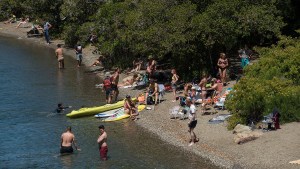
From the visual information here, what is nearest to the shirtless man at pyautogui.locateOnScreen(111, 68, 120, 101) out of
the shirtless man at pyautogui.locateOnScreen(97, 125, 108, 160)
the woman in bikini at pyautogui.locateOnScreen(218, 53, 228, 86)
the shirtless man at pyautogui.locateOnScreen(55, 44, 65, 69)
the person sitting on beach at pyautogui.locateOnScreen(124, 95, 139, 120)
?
the person sitting on beach at pyautogui.locateOnScreen(124, 95, 139, 120)

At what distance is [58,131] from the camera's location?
28.7 metres

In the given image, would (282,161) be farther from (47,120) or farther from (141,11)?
(141,11)

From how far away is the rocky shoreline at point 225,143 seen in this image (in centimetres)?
2220

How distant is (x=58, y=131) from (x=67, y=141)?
404 cm

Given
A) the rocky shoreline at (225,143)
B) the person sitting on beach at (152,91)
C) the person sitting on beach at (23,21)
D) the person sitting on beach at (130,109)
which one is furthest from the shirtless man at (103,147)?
the person sitting on beach at (23,21)

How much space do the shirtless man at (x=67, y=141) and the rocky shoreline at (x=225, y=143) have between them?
14.2 ft

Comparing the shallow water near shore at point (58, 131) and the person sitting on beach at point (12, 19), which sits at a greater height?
the person sitting on beach at point (12, 19)

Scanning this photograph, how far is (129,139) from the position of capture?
1065 inches

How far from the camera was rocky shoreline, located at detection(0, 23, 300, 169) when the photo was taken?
72.8 ft

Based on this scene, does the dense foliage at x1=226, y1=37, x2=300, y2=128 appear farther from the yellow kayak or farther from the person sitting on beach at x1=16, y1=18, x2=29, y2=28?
the person sitting on beach at x1=16, y1=18, x2=29, y2=28

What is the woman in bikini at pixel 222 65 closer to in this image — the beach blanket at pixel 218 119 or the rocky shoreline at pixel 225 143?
the rocky shoreline at pixel 225 143

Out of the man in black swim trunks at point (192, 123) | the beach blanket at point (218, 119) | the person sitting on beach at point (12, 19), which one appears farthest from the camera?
the person sitting on beach at point (12, 19)

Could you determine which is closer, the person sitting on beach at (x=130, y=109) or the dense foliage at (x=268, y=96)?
the dense foliage at (x=268, y=96)

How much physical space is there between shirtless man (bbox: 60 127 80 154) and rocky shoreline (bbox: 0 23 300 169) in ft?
14.2
